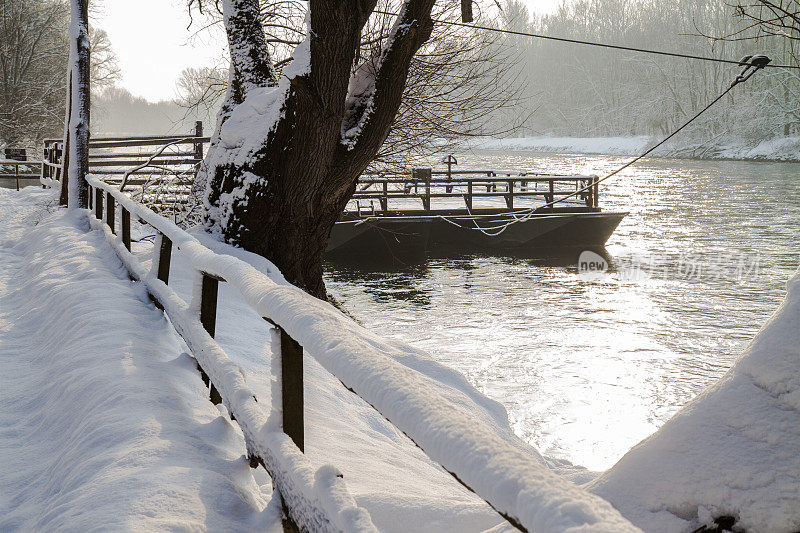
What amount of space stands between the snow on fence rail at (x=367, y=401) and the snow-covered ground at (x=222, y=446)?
1.4 inches

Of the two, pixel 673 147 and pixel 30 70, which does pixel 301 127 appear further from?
pixel 673 147

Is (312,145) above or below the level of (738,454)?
above

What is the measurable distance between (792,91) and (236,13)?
5059 cm

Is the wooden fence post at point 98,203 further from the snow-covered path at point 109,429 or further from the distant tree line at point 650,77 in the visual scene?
the distant tree line at point 650,77

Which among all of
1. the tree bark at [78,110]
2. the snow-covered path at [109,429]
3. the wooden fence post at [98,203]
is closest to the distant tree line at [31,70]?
the tree bark at [78,110]

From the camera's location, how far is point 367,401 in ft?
5.41

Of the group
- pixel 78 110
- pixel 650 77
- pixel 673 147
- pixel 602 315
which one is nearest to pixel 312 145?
pixel 78 110

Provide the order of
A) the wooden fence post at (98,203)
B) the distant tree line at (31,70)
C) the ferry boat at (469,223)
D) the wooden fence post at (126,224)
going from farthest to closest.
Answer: the distant tree line at (31,70), the ferry boat at (469,223), the wooden fence post at (98,203), the wooden fence post at (126,224)

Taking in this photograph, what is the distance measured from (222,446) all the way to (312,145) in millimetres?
4833

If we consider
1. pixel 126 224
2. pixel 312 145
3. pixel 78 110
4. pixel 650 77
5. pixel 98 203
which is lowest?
pixel 126 224

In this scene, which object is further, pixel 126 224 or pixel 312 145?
pixel 312 145

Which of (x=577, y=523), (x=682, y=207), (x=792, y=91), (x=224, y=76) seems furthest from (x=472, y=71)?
(x=792, y=91)

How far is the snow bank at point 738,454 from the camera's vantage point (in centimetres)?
204

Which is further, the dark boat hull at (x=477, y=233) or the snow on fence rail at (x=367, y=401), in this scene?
the dark boat hull at (x=477, y=233)
